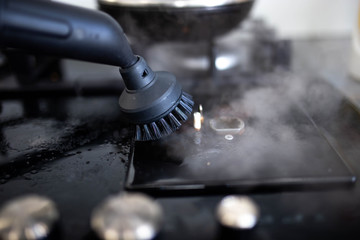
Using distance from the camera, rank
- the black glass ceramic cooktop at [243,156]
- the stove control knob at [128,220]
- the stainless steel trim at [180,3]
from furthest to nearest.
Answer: the stainless steel trim at [180,3] → the black glass ceramic cooktop at [243,156] → the stove control knob at [128,220]

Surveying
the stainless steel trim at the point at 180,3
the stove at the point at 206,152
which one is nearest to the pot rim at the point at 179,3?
the stainless steel trim at the point at 180,3

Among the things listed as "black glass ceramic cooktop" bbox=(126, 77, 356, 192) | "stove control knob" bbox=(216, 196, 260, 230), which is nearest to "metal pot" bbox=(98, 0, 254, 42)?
"black glass ceramic cooktop" bbox=(126, 77, 356, 192)

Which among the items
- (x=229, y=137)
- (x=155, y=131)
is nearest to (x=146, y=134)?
(x=155, y=131)

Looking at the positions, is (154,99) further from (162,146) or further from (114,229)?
(114,229)

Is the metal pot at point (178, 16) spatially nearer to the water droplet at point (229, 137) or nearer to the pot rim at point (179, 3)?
the pot rim at point (179, 3)

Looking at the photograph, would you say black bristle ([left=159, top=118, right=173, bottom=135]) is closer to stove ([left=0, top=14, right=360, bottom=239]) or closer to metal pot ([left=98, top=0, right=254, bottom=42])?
stove ([left=0, top=14, right=360, bottom=239])
